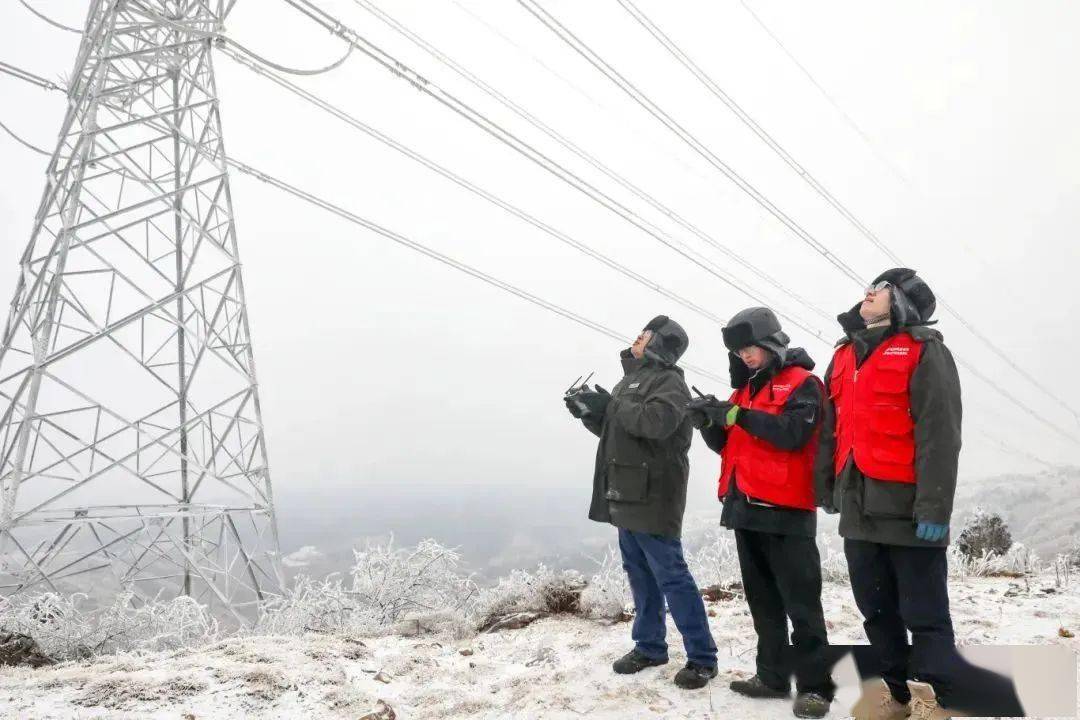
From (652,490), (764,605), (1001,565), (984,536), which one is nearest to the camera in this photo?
(764,605)

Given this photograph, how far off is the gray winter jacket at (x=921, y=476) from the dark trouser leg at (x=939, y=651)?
131 mm

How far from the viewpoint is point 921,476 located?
238cm

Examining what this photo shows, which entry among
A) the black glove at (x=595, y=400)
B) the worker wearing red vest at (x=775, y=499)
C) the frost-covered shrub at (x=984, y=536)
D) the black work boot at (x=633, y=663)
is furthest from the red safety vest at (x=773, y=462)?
the frost-covered shrub at (x=984, y=536)

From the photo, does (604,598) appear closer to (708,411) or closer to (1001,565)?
(708,411)

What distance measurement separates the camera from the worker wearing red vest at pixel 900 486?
237 cm

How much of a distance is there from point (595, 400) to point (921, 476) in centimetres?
174

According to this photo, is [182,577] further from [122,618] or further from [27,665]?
[27,665]

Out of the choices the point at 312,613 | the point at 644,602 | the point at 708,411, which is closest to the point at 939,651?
the point at 708,411

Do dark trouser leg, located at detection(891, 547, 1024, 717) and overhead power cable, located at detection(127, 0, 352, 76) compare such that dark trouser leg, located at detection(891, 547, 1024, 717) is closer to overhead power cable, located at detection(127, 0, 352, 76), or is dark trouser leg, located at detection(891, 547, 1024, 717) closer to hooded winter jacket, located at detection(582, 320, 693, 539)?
hooded winter jacket, located at detection(582, 320, 693, 539)

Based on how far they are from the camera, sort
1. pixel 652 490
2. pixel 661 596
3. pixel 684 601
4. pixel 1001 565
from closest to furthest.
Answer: pixel 684 601, pixel 652 490, pixel 661 596, pixel 1001 565

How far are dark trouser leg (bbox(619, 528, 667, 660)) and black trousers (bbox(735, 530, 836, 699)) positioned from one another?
0.57m

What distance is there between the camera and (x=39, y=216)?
6316mm

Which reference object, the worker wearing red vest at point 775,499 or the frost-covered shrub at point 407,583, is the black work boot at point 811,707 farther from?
the frost-covered shrub at point 407,583

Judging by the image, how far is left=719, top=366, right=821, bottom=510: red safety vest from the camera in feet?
9.27
